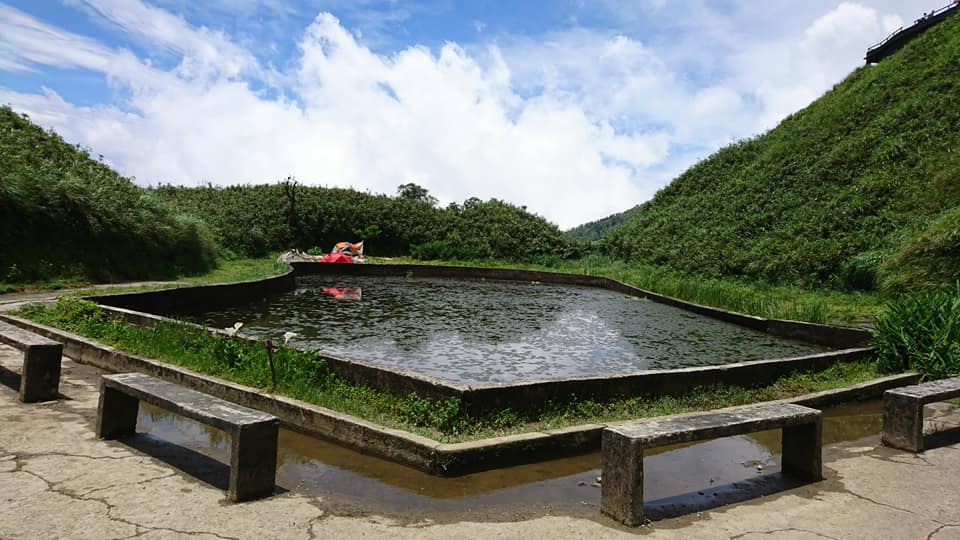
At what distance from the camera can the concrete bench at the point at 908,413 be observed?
16.7ft

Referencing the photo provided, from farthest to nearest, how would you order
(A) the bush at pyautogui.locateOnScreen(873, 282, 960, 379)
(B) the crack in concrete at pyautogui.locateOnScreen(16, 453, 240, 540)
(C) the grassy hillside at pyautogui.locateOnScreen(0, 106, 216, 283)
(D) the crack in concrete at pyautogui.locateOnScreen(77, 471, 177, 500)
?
(C) the grassy hillside at pyautogui.locateOnScreen(0, 106, 216, 283) < (A) the bush at pyautogui.locateOnScreen(873, 282, 960, 379) < (D) the crack in concrete at pyautogui.locateOnScreen(77, 471, 177, 500) < (B) the crack in concrete at pyautogui.locateOnScreen(16, 453, 240, 540)

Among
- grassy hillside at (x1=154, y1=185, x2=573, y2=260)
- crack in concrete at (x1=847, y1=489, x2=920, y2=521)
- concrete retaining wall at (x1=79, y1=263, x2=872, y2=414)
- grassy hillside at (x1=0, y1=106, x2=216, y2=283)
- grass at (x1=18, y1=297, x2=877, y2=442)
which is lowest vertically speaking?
crack in concrete at (x1=847, y1=489, x2=920, y2=521)

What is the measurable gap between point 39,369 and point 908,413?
7447 mm

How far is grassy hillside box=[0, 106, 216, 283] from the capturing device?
14.2m

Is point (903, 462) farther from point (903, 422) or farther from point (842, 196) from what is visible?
point (842, 196)

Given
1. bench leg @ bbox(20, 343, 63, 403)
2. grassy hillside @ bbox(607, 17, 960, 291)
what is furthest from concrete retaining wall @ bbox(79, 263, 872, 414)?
grassy hillside @ bbox(607, 17, 960, 291)

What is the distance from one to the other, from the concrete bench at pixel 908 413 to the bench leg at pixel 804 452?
1.19 m

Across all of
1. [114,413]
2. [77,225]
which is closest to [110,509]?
[114,413]

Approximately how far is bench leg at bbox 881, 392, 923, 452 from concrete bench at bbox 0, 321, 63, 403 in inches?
285

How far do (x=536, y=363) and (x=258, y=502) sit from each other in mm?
5686

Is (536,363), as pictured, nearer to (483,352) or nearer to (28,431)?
(483,352)

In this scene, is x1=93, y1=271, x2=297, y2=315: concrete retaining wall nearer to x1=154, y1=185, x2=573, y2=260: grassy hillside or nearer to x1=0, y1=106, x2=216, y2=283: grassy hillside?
x1=0, y1=106, x2=216, y2=283: grassy hillside

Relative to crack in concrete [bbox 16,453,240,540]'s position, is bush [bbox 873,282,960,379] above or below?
above

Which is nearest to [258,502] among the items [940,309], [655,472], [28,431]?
[28,431]
